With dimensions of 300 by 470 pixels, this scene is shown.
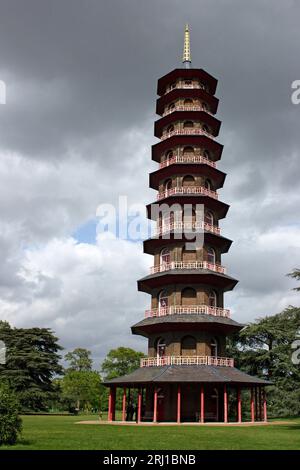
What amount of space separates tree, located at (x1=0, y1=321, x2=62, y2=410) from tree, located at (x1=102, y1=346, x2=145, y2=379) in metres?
24.4

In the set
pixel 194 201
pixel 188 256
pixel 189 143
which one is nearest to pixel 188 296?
pixel 188 256

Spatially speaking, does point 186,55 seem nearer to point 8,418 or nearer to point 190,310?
point 190,310

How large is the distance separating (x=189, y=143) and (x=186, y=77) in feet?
21.4

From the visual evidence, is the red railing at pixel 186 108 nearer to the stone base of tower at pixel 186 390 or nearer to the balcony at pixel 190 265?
the balcony at pixel 190 265

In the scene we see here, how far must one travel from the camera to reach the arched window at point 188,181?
122ft

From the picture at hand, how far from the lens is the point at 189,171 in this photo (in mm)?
36969

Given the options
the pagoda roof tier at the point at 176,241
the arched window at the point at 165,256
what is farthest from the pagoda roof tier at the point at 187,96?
the arched window at the point at 165,256

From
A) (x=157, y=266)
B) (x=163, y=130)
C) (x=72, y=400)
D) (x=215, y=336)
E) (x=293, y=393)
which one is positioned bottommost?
(x=72, y=400)

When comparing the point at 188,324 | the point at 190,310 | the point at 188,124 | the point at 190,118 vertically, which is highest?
the point at 190,118

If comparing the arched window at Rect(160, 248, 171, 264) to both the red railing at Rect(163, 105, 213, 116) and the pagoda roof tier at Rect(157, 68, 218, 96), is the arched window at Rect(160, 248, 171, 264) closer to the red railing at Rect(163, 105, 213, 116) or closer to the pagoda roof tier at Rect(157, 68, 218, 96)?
the red railing at Rect(163, 105, 213, 116)

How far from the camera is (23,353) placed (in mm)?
55156
